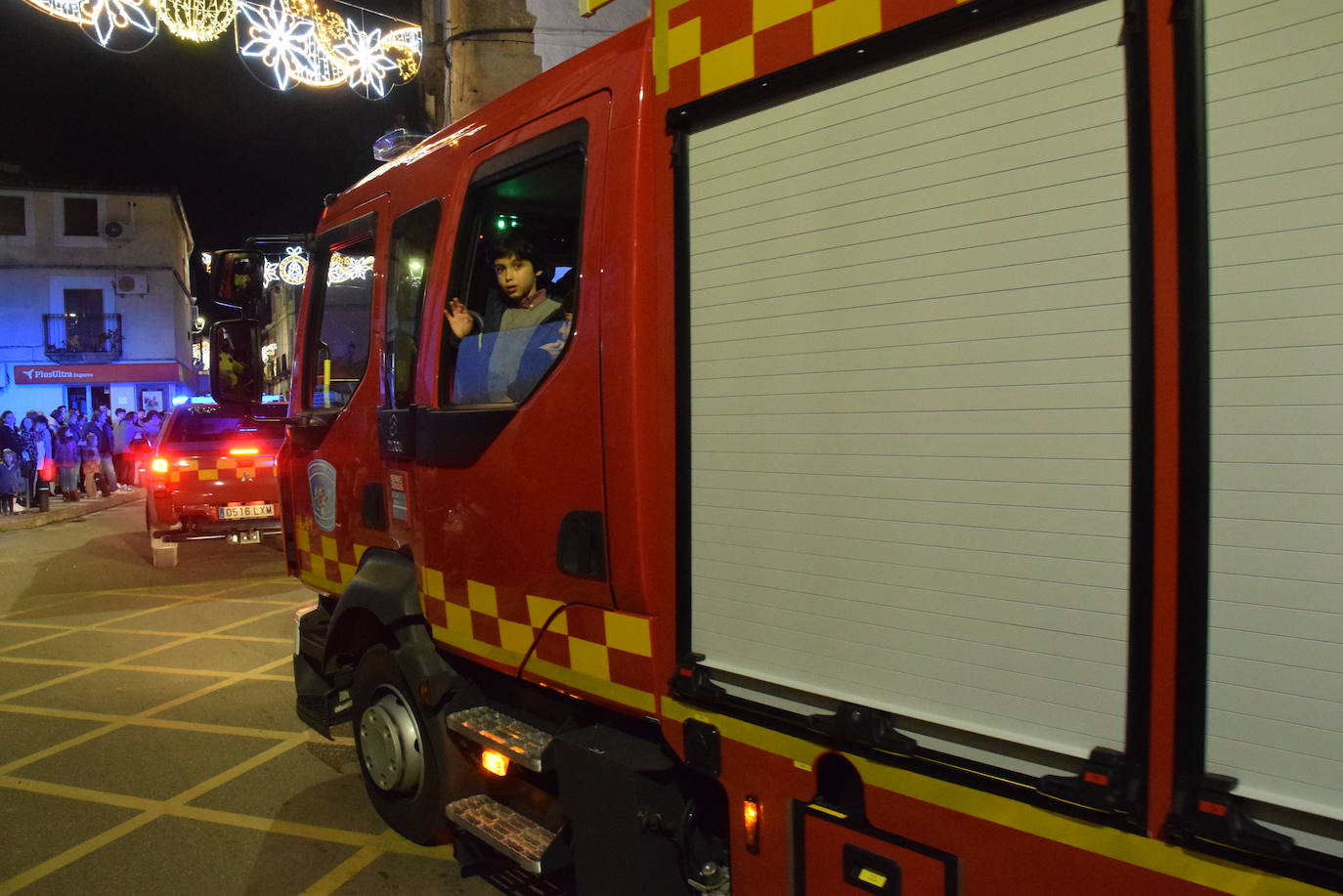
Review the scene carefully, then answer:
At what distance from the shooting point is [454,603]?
9.49 feet

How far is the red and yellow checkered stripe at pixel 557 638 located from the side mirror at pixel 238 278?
6.67 feet

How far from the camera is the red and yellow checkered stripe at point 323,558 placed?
143 inches

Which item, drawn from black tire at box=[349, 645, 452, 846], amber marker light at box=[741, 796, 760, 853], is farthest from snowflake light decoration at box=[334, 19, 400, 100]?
amber marker light at box=[741, 796, 760, 853]

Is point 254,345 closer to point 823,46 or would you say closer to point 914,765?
point 823,46

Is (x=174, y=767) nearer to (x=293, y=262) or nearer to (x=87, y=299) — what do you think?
(x=293, y=262)

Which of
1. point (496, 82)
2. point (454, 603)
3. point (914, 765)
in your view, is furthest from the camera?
point (496, 82)

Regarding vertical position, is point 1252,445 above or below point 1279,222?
below

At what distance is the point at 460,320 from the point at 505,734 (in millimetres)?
1307

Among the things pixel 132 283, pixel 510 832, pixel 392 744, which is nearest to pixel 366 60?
pixel 392 744

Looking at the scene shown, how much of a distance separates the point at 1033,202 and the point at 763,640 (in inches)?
41.0

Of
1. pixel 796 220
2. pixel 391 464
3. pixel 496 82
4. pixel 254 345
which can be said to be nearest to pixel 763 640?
pixel 796 220

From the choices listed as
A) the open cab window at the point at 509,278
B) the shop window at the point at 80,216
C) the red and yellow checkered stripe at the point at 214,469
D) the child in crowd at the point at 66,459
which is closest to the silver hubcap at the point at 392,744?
the open cab window at the point at 509,278

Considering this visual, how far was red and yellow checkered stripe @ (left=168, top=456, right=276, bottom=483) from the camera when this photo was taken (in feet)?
31.3

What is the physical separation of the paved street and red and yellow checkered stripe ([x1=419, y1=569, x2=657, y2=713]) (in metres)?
1.21
